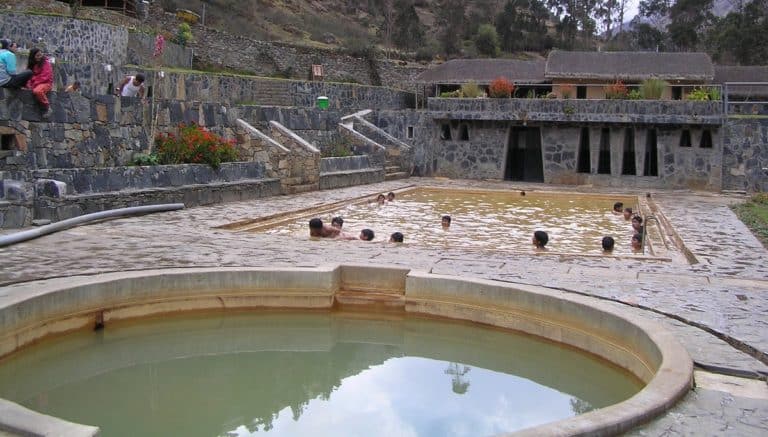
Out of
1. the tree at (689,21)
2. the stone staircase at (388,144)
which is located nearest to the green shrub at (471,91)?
the stone staircase at (388,144)

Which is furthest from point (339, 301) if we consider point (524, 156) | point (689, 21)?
point (689, 21)

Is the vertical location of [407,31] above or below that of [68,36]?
above

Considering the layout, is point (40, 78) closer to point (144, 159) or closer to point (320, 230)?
point (144, 159)

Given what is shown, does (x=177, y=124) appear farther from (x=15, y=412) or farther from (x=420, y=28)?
(x=420, y=28)

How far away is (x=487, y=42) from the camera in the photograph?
52844 mm

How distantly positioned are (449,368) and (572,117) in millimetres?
18535

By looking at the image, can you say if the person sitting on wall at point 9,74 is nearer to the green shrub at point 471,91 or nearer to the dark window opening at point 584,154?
the green shrub at point 471,91

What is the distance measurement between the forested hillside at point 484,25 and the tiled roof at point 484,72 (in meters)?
6.47

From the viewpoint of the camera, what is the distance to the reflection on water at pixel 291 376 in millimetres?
5461

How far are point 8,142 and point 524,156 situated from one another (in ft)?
63.3

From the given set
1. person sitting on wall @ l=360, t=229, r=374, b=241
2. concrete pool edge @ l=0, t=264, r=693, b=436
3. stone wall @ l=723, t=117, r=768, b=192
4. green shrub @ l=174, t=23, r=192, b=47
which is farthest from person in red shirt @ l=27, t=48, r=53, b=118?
green shrub @ l=174, t=23, r=192, b=47

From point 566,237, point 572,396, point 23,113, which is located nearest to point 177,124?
point 23,113

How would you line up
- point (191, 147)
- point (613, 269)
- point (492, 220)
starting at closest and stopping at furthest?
point (613, 269) < point (492, 220) < point (191, 147)

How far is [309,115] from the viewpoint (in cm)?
2192
